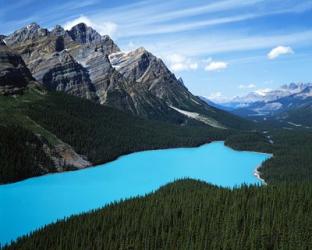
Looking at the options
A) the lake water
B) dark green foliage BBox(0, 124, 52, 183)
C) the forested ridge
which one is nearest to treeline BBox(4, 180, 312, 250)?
the forested ridge

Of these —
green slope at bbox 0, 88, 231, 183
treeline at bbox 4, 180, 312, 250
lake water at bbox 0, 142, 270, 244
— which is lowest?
lake water at bbox 0, 142, 270, 244

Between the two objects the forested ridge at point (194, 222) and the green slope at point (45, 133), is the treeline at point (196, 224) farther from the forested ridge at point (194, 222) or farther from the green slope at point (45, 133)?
the green slope at point (45, 133)

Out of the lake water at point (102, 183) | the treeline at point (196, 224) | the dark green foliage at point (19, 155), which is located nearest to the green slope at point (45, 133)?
the dark green foliage at point (19, 155)

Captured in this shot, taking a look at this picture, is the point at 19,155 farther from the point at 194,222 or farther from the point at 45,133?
the point at 194,222

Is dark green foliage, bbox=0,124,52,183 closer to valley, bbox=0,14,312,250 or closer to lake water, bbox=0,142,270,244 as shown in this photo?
valley, bbox=0,14,312,250

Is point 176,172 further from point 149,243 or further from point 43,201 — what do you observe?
point 149,243

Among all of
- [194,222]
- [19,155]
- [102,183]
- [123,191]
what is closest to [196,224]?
[194,222]
